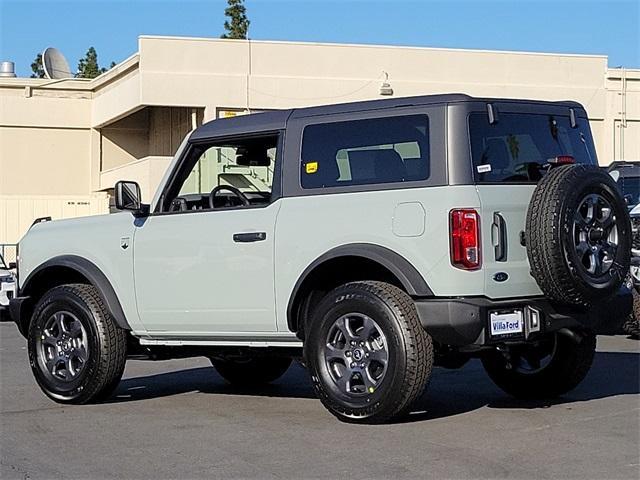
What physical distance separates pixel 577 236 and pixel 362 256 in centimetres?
138

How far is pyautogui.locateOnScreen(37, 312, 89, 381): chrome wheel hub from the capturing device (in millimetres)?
8984

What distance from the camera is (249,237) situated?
8055 millimetres

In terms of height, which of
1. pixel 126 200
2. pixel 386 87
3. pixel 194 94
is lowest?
pixel 126 200

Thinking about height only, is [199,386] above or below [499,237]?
below

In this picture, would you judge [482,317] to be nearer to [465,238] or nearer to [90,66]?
[465,238]

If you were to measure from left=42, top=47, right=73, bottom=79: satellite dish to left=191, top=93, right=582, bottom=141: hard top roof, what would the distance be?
29.2 meters

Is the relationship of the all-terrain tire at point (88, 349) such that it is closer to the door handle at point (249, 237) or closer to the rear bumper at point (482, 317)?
the door handle at point (249, 237)

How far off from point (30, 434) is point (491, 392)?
144 inches

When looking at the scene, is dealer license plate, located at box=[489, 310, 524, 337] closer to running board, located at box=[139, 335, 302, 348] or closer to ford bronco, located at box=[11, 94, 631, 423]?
ford bronco, located at box=[11, 94, 631, 423]

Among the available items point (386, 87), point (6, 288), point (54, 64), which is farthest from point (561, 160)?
point (54, 64)

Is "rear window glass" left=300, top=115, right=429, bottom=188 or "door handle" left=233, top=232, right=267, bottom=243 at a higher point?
"rear window glass" left=300, top=115, right=429, bottom=188

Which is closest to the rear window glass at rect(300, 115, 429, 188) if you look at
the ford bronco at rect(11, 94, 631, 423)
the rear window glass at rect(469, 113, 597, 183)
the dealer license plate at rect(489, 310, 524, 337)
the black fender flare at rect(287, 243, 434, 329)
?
the ford bronco at rect(11, 94, 631, 423)

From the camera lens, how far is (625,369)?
10.4 metres

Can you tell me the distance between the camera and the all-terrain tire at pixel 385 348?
720 cm
